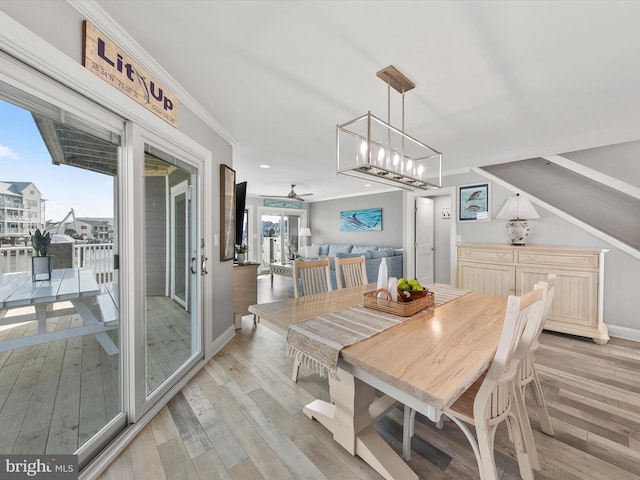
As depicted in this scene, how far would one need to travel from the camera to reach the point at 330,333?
4.25 ft

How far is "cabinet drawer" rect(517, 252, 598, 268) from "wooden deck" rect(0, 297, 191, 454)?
4049 millimetres

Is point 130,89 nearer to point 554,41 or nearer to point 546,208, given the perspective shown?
point 554,41

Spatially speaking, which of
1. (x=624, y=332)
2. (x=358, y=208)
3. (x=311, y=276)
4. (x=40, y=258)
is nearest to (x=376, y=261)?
(x=358, y=208)

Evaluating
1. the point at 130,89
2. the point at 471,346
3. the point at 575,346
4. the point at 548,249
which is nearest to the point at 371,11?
the point at 130,89

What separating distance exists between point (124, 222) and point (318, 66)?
1.58 meters

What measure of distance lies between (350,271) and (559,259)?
8.31 ft

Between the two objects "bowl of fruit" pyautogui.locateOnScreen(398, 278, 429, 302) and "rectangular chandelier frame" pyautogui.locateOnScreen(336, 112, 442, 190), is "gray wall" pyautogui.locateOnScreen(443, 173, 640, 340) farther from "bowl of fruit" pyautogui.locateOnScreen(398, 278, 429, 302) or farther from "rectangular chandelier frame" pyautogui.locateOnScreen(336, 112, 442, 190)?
"bowl of fruit" pyautogui.locateOnScreen(398, 278, 429, 302)

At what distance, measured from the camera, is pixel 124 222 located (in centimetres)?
158

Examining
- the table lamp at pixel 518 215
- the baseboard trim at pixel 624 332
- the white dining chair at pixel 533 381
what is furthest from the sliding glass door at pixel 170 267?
the baseboard trim at pixel 624 332

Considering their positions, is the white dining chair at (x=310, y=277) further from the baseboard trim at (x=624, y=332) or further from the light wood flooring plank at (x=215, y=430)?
the baseboard trim at (x=624, y=332)

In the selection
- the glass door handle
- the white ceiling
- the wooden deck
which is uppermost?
the white ceiling

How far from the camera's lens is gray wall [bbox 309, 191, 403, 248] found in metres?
6.32

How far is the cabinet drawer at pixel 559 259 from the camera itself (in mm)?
2871

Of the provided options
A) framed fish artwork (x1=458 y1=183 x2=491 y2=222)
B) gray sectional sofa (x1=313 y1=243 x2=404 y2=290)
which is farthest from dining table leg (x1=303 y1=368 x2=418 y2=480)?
framed fish artwork (x1=458 y1=183 x2=491 y2=222)
